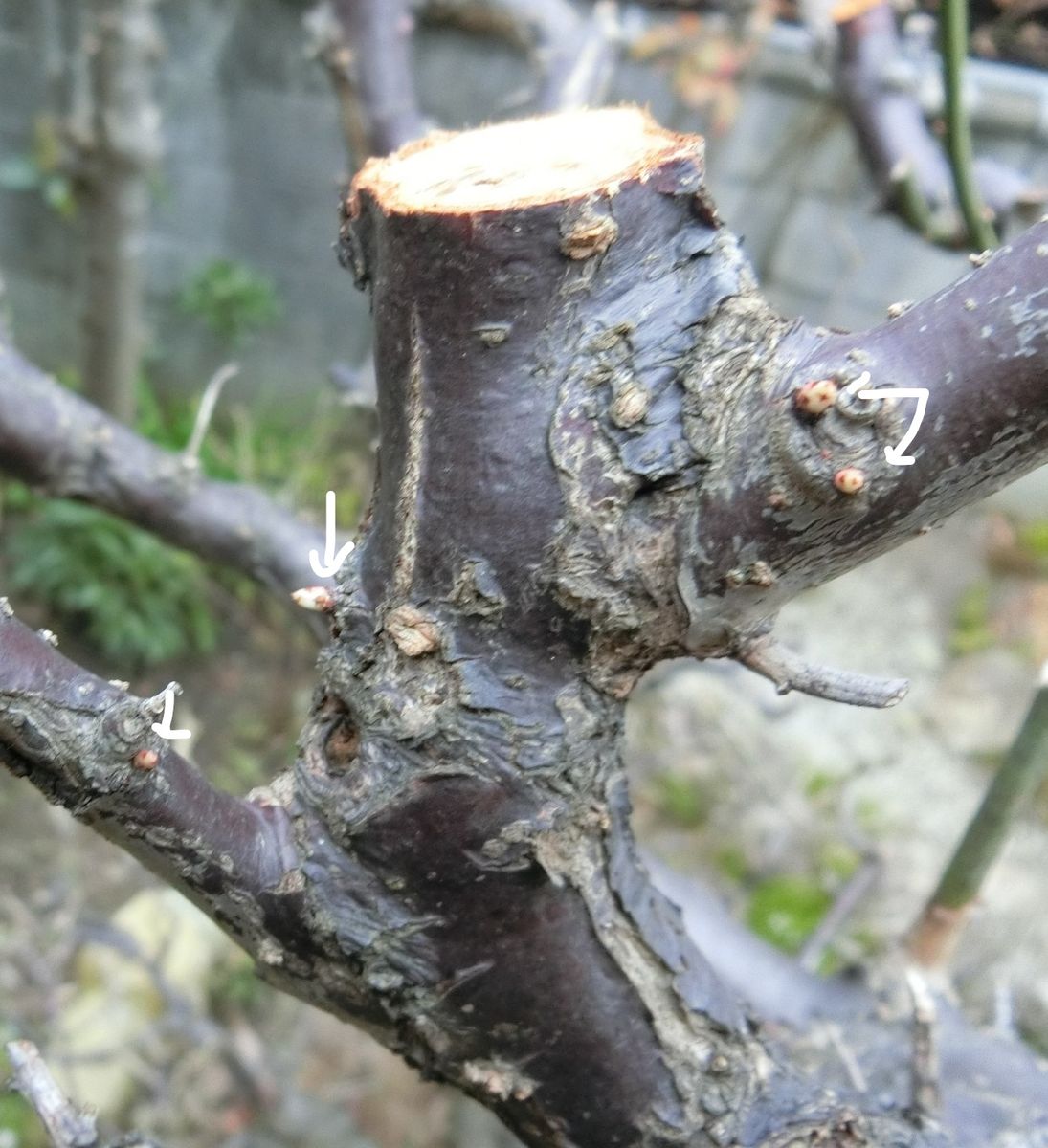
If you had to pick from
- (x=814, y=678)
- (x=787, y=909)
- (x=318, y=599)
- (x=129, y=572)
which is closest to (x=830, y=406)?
(x=814, y=678)

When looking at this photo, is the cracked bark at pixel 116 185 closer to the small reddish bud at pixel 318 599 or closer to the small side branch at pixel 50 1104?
the small reddish bud at pixel 318 599

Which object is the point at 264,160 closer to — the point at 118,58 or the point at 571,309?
the point at 118,58

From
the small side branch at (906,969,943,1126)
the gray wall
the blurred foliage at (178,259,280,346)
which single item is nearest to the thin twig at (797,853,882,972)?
the small side branch at (906,969,943,1126)

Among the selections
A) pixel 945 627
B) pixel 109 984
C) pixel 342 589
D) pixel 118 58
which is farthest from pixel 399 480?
pixel 945 627

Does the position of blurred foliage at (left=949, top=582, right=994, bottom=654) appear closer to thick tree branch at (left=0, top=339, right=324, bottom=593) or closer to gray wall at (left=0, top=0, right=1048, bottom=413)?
gray wall at (left=0, top=0, right=1048, bottom=413)

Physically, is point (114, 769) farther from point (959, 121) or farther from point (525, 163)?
point (959, 121)

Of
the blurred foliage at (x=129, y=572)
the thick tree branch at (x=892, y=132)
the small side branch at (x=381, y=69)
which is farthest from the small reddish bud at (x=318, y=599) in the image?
the blurred foliage at (x=129, y=572)
